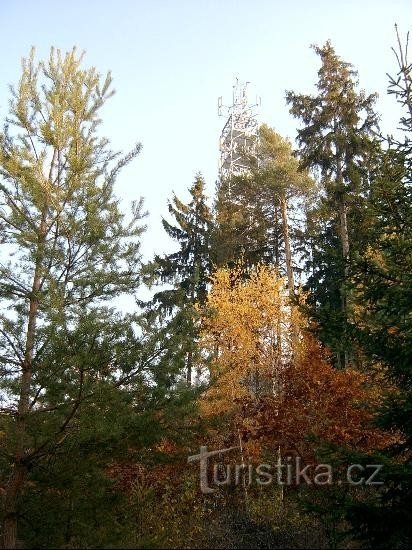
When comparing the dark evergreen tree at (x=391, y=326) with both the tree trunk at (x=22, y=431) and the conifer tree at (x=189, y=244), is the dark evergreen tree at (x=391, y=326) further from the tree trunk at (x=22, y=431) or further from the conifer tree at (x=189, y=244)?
the conifer tree at (x=189, y=244)

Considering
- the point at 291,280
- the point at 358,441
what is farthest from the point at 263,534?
the point at 291,280

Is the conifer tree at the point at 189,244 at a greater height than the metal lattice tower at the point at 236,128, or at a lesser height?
lesser

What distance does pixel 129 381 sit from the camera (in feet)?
21.5

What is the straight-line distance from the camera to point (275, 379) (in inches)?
573

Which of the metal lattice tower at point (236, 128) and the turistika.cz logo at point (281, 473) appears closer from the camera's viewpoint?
the turistika.cz logo at point (281, 473)

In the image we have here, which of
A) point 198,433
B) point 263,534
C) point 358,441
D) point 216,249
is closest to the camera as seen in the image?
point 198,433

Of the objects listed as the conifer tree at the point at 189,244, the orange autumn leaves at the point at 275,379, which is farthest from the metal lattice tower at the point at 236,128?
the orange autumn leaves at the point at 275,379

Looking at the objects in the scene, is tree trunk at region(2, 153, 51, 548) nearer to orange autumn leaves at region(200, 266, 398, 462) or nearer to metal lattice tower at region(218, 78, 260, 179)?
orange autumn leaves at region(200, 266, 398, 462)

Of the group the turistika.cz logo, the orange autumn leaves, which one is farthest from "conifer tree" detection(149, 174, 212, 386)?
the turistika.cz logo

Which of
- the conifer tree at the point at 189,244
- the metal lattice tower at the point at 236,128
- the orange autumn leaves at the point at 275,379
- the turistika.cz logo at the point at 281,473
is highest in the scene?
the metal lattice tower at the point at 236,128

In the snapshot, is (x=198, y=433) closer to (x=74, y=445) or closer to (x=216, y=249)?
(x=74, y=445)

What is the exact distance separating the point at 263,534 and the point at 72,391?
504 cm

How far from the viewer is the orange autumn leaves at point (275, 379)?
1000cm

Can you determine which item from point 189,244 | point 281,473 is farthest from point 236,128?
point 281,473
